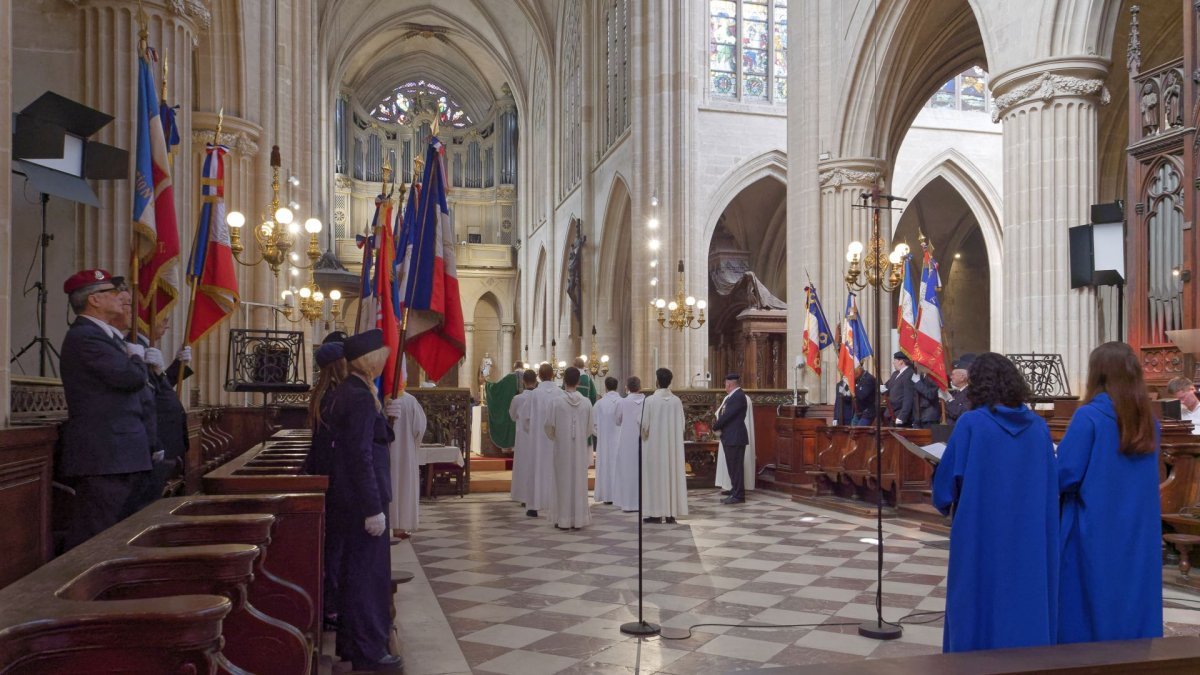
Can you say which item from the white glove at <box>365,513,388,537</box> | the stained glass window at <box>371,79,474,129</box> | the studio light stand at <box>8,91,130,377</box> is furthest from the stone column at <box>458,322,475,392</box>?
the white glove at <box>365,513,388,537</box>

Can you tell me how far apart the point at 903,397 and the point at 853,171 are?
5598mm

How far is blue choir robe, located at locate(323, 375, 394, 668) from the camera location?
4.02 meters

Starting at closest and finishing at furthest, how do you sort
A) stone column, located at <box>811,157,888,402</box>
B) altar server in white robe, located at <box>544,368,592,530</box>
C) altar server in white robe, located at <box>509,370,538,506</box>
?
1. altar server in white robe, located at <box>544,368,592,530</box>
2. altar server in white robe, located at <box>509,370,538,506</box>
3. stone column, located at <box>811,157,888,402</box>

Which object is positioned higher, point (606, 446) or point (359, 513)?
point (359, 513)

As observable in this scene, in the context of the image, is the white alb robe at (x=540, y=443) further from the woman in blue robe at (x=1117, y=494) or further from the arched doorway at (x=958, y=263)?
the arched doorway at (x=958, y=263)

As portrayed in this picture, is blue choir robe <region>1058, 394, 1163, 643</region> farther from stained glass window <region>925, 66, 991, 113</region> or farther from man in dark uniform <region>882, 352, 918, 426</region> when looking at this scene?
stained glass window <region>925, 66, 991, 113</region>

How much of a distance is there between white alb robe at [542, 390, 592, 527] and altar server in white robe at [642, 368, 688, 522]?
2.31ft

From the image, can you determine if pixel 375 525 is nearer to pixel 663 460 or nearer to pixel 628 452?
pixel 663 460

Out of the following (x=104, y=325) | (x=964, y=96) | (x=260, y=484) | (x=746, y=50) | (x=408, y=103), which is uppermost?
(x=408, y=103)

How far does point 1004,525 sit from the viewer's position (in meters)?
3.49

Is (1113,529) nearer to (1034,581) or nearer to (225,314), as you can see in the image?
(1034,581)

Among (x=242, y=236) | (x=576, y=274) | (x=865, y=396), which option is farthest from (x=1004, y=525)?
(x=576, y=274)

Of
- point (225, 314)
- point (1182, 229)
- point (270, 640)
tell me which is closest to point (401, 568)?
point (225, 314)

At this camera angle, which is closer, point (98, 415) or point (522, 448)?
point (98, 415)
